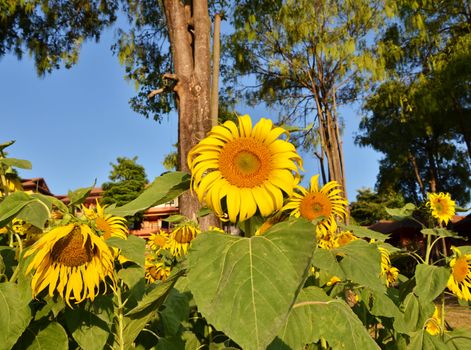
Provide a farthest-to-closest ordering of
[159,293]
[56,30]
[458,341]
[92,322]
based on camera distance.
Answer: [56,30] → [458,341] → [92,322] → [159,293]

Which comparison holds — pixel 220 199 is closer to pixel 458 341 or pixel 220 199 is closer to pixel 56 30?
pixel 458 341

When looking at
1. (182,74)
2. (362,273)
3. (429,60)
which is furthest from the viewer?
(429,60)

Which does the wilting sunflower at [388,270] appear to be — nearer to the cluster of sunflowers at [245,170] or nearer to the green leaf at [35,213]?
the cluster of sunflowers at [245,170]

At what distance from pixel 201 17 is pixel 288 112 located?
25.5ft

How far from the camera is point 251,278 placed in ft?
2.19

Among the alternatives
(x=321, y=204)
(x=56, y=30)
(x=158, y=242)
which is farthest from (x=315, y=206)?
(x=56, y=30)

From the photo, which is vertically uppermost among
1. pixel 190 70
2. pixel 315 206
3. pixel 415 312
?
pixel 190 70

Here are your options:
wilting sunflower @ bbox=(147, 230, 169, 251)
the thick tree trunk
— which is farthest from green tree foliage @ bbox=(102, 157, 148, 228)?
wilting sunflower @ bbox=(147, 230, 169, 251)

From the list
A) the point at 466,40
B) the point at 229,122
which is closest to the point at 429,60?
the point at 466,40

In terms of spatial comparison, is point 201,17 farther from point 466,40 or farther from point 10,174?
point 466,40

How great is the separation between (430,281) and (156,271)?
160 cm

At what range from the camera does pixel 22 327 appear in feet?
3.81

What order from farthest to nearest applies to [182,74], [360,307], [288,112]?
[288,112]
[182,74]
[360,307]

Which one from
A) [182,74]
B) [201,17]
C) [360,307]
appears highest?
[201,17]
